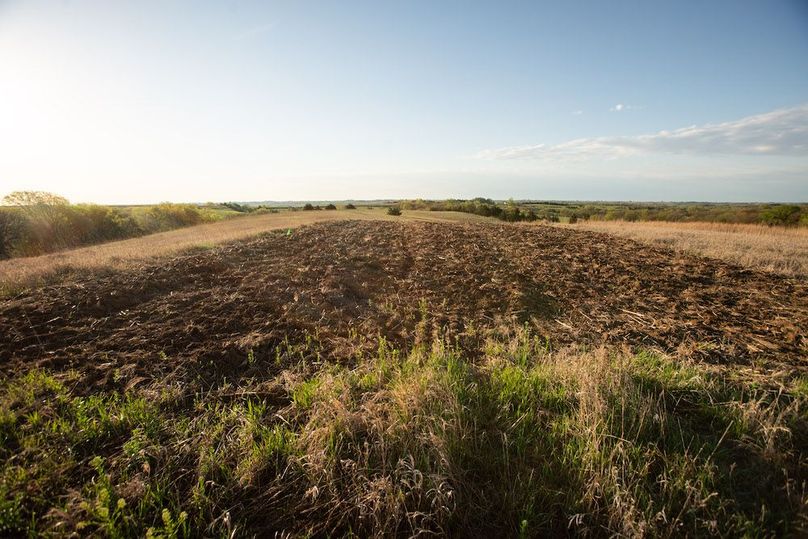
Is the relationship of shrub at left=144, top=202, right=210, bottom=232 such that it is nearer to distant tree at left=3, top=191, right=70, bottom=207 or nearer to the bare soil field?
distant tree at left=3, top=191, right=70, bottom=207

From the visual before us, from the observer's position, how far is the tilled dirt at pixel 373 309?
4957 mm

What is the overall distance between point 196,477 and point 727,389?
205 inches

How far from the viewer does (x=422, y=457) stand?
106 inches

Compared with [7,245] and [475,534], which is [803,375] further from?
[7,245]

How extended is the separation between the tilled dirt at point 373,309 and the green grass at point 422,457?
1189 millimetres

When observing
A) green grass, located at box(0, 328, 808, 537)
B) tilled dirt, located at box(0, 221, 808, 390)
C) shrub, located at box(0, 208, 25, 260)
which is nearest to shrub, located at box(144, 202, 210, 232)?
shrub, located at box(0, 208, 25, 260)

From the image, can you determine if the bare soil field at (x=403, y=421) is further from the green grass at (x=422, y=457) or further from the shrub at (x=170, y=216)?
the shrub at (x=170, y=216)

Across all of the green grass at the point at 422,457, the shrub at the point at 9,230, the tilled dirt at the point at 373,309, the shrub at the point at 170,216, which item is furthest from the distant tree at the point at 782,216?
the shrub at the point at 170,216

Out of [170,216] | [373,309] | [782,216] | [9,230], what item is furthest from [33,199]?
[782,216]

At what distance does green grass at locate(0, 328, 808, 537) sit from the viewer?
2307 millimetres

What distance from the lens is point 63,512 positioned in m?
2.25

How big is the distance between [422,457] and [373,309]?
4369 mm

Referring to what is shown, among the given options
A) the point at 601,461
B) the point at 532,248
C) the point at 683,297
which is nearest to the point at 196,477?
A: the point at 601,461

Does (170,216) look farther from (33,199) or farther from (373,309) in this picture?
(373,309)
